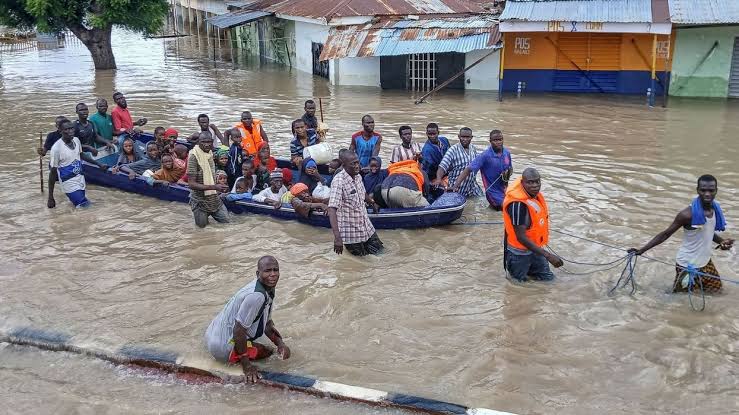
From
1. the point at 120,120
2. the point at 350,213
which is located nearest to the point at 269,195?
the point at 350,213

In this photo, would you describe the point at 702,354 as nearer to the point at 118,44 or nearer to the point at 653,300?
the point at 653,300

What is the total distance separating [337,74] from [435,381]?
725 inches

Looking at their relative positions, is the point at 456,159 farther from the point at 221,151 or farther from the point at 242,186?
the point at 221,151

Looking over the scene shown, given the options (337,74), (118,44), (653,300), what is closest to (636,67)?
(337,74)

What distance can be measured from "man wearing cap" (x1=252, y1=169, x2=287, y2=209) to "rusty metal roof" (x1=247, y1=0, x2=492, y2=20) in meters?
13.5

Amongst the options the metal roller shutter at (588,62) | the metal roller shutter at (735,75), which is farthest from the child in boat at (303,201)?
the metal roller shutter at (735,75)

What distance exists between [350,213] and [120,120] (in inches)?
254

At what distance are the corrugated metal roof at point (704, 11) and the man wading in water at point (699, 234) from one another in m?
12.9

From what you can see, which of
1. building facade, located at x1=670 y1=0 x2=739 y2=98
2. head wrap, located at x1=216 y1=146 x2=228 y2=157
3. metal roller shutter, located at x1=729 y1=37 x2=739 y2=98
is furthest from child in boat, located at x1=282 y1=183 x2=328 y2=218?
metal roller shutter, located at x1=729 y1=37 x2=739 y2=98

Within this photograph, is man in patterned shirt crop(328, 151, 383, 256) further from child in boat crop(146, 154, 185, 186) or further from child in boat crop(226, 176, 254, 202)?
child in boat crop(146, 154, 185, 186)

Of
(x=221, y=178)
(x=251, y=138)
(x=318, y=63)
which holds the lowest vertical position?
(x=221, y=178)

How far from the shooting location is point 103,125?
1198 cm

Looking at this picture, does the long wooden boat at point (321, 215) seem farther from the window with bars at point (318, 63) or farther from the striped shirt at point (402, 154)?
the window with bars at point (318, 63)

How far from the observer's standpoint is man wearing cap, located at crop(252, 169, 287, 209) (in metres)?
9.60
